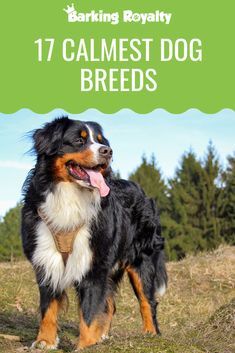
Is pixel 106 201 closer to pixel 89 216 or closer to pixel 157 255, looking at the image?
pixel 89 216

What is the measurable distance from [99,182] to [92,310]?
3.61ft

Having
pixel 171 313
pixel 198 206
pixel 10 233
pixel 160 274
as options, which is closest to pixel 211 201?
pixel 198 206

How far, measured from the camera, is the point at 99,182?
16.8 feet

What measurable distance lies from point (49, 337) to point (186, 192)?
23.9m

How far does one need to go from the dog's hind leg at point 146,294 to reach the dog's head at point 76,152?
160 centimetres

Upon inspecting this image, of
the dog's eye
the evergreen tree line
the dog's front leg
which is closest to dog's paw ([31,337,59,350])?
the dog's front leg

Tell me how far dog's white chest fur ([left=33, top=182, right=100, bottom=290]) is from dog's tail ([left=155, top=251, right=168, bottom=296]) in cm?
176

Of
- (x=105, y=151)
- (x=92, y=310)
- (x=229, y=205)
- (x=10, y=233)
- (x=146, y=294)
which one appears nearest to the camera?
(x=105, y=151)

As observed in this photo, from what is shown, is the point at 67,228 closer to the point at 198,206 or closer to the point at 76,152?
the point at 76,152

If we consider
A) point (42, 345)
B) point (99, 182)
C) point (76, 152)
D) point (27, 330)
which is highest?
point (76, 152)

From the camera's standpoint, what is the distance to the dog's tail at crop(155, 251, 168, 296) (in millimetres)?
6730

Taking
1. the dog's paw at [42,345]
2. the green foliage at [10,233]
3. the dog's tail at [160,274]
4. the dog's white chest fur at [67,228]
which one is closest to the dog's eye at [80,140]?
the dog's white chest fur at [67,228]

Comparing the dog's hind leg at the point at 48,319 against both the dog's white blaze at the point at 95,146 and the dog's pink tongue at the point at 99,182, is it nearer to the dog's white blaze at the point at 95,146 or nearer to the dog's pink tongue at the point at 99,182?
the dog's pink tongue at the point at 99,182

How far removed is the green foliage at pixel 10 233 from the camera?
1228 inches
